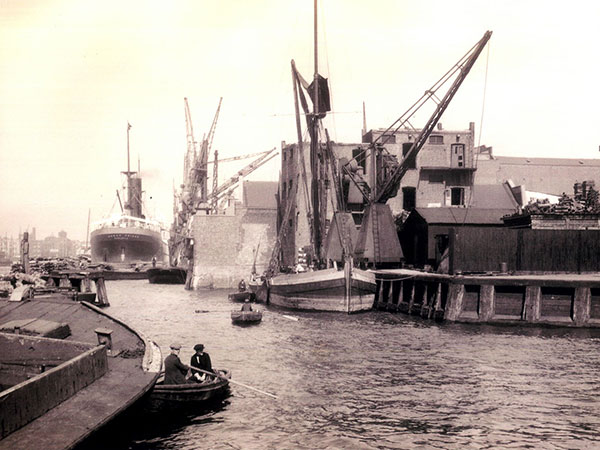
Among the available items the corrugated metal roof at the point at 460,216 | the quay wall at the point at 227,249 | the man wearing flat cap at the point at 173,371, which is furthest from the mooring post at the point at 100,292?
the man wearing flat cap at the point at 173,371

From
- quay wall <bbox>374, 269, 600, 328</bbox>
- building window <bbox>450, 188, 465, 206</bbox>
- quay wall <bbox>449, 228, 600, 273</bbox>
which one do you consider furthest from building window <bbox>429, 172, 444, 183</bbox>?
quay wall <bbox>374, 269, 600, 328</bbox>

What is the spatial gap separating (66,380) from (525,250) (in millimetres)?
36072

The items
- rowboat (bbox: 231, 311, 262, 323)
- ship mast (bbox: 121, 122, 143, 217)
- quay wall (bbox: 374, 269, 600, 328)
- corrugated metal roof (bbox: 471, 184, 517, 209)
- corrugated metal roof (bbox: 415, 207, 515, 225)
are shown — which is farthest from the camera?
ship mast (bbox: 121, 122, 143, 217)

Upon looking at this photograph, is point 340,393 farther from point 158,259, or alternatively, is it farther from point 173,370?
point 158,259

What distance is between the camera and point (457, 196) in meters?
71.2

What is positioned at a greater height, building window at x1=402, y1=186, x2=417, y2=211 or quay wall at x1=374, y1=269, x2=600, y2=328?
building window at x1=402, y1=186, x2=417, y2=211

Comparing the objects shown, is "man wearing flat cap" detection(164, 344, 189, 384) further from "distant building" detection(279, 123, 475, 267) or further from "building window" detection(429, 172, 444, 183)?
"building window" detection(429, 172, 444, 183)

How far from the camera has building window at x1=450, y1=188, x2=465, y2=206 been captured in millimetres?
71062

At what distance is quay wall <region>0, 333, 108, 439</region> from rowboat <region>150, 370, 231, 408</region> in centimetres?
167

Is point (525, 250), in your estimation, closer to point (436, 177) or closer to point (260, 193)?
point (436, 177)

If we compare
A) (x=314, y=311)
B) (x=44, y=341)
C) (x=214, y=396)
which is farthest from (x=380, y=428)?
(x=314, y=311)

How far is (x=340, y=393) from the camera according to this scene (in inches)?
819

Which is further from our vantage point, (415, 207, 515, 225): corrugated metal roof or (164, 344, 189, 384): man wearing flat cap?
(415, 207, 515, 225): corrugated metal roof

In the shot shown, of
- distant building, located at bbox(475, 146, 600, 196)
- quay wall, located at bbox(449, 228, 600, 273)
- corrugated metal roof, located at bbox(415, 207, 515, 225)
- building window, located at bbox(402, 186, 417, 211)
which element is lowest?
quay wall, located at bbox(449, 228, 600, 273)
